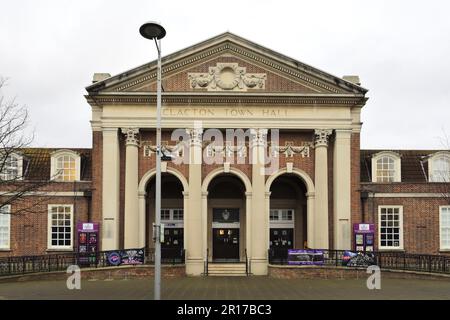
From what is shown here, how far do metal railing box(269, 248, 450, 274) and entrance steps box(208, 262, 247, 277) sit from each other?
1609mm

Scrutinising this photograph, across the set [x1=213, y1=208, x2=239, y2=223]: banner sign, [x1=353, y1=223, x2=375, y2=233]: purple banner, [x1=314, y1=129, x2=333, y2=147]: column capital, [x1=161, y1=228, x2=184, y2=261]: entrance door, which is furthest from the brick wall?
[x1=353, y1=223, x2=375, y2=233]: purple banner

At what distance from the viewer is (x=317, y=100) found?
2770 centimetres

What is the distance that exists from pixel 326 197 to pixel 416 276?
19.9 ft

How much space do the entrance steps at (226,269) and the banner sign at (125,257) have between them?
399cm

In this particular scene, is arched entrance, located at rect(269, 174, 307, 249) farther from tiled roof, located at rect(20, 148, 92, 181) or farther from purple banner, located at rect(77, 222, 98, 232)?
tiled roof, located at rect(20, 148, 92, 181)

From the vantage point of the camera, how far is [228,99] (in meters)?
27.6

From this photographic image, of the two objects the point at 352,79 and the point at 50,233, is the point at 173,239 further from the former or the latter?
the point at 352,79

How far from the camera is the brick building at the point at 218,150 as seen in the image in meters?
27.3

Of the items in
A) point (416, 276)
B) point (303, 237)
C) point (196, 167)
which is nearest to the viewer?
point (416, 276)

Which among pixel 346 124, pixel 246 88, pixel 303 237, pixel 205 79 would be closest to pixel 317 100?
pixel 346 124

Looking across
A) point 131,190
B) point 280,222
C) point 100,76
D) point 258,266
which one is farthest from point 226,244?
point 100,76

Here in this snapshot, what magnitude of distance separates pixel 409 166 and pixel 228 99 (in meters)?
12.3

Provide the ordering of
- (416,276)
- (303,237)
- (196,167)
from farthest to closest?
(303,237)
(196,167)
(416,276)

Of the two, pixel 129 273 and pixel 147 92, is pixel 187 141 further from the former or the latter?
pixel 129 273
